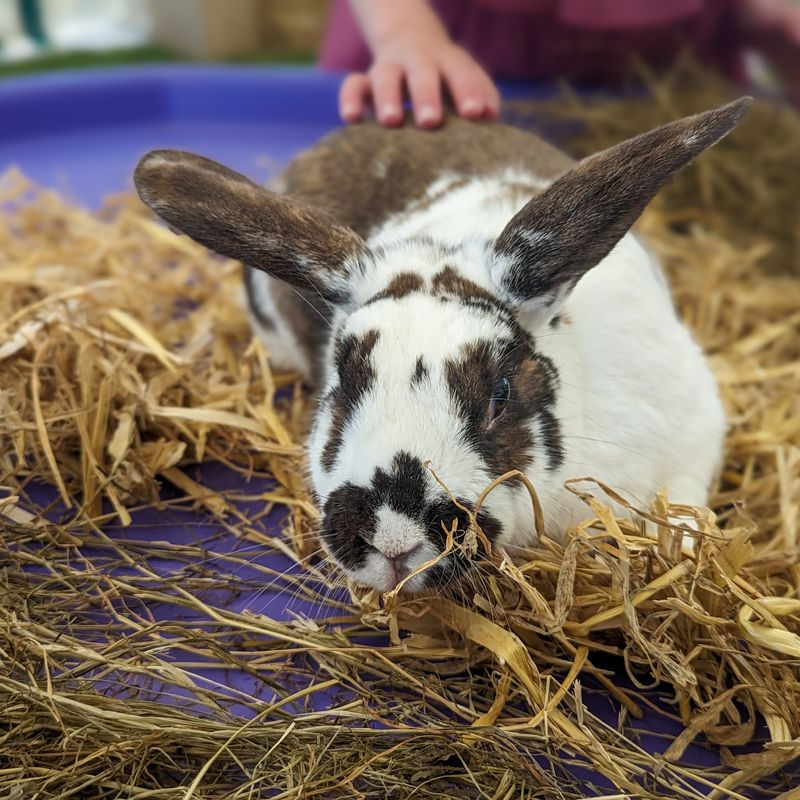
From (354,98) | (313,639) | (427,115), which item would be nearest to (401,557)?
(313,639)

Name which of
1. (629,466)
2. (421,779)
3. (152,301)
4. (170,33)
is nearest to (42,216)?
(152,301)

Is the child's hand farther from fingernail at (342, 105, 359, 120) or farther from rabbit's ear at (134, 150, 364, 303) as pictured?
rabbit's ear at (134, 150, 364, 303)

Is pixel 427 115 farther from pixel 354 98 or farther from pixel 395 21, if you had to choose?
pixel 395 21

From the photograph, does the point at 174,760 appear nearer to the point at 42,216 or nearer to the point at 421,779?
the point at 421,779

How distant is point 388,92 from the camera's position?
285 centimetres

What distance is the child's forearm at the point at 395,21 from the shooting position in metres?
3.06

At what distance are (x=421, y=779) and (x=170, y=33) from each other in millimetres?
6066

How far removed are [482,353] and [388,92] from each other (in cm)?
140

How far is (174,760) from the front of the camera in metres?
1.61

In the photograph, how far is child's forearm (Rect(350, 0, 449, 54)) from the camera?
306cm

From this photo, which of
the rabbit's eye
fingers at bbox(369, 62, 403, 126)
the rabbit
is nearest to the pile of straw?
the rabbit

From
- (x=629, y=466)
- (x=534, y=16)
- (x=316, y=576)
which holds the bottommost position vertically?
(x=316, y=576)

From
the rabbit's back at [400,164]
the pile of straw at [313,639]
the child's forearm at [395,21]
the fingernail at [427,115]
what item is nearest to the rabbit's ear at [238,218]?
the pile of straw at [313,639]

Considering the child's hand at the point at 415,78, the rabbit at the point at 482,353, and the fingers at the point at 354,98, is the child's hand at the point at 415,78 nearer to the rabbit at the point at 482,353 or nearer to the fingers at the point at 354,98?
the fingers at the point at 354,98
